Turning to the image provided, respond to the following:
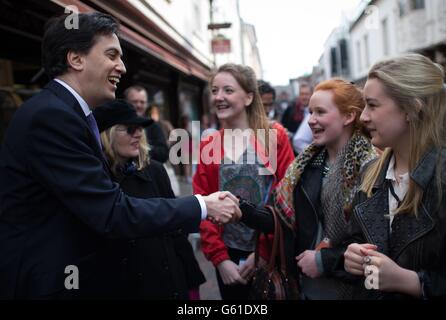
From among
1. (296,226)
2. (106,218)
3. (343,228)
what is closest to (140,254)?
(106,218)

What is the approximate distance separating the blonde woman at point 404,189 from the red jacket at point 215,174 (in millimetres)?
796

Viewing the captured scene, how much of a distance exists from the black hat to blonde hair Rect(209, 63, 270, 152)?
61 cm

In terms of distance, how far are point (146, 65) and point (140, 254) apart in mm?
6362

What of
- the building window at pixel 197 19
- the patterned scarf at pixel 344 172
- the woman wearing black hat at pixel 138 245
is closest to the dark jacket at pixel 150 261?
the woman wearing black hat at pixel 138 245

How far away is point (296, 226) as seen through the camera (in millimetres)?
2213

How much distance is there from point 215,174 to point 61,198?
1149mm

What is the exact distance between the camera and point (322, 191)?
2127mm

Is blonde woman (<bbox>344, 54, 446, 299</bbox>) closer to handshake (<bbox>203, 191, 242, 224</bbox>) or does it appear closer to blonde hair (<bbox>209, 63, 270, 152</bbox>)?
handshake (<bbox>203, 191, 242, 224</bbox>)

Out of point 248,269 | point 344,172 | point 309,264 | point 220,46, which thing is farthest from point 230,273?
point 220,46

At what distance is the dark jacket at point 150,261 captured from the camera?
1.96 m

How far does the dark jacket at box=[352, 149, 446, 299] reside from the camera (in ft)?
4.89

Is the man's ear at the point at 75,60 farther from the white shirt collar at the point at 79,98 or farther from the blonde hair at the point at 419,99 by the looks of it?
the blonde hair at the point at 419,99
